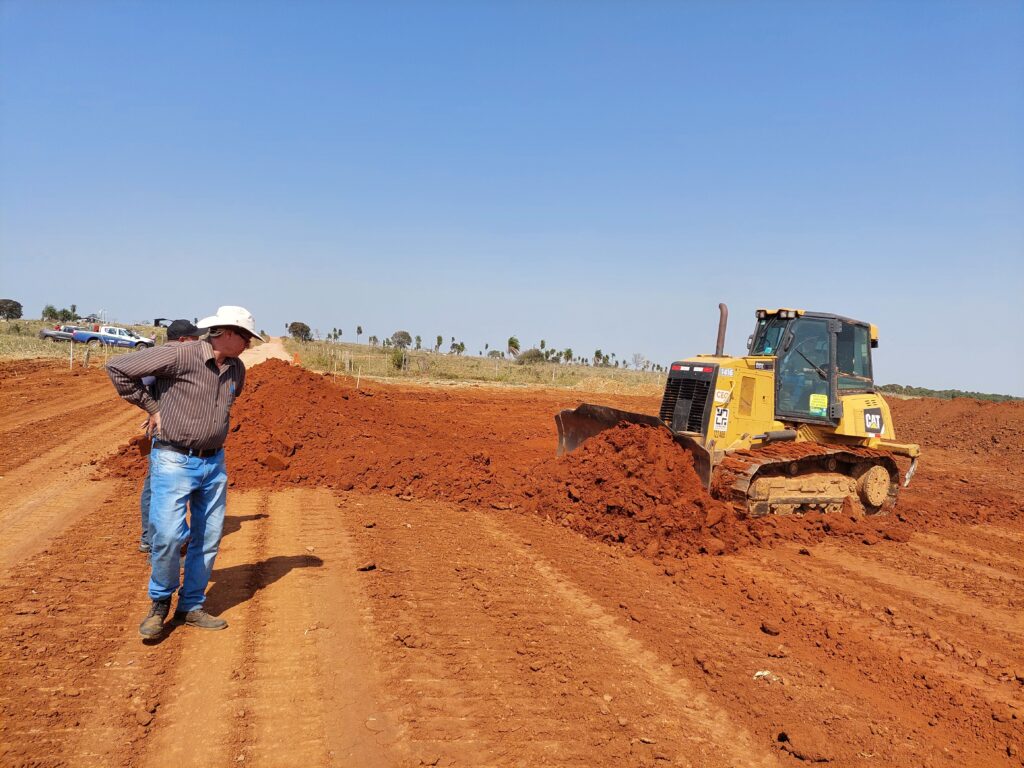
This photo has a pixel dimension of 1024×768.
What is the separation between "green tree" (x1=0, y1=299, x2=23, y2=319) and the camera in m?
82.2

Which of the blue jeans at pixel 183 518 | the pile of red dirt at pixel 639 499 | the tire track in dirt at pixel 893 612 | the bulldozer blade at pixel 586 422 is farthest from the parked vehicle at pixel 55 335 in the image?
the tire track in dirt at pixel 893 612

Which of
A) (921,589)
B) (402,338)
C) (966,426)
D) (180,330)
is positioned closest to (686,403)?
(921,589)

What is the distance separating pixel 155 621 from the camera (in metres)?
4.27

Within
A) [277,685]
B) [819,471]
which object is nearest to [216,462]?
[277,685]

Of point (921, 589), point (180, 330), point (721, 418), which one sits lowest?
point (921, 589)

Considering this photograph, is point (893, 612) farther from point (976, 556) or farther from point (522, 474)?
point (522, 474)

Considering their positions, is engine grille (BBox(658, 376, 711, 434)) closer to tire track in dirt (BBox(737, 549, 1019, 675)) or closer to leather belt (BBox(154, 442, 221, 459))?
tire track in dirt (BBox(737, 549, 1019, 675))

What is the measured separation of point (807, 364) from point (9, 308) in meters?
98.9

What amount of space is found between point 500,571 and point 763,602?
2.41m

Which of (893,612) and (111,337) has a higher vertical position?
(111,337)

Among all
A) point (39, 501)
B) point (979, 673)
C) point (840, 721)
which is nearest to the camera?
point (840, 721)

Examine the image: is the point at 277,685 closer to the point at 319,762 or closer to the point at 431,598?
the point at 319,762

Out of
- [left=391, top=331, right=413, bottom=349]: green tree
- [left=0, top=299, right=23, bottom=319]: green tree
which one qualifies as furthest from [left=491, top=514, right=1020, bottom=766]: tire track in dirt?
[left=0, top=299, right=23, bottom=319]: green tree

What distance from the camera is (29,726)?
3.29 meters
